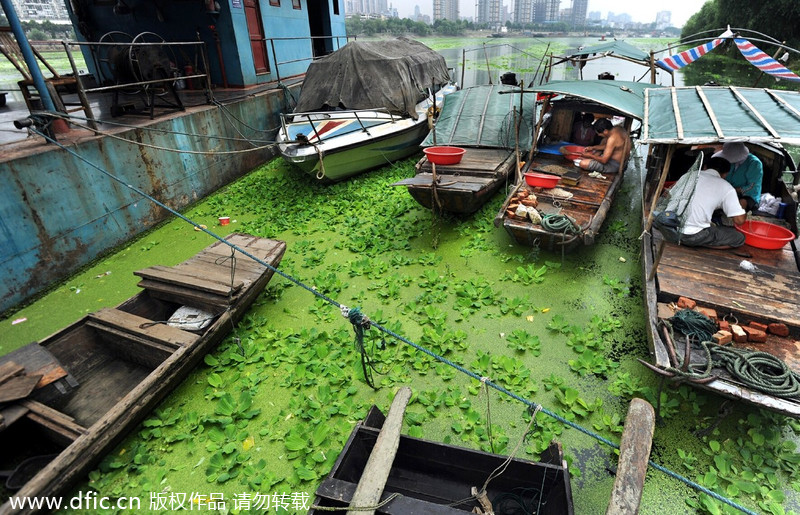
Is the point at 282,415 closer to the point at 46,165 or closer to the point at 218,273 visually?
the point at 218,273

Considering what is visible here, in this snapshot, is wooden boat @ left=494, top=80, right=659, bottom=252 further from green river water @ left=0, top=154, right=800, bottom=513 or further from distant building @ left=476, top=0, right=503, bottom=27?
distant building @ left=476, top=0, right=503, bottom=27

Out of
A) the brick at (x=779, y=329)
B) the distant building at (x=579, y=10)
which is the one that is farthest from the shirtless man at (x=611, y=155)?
the distant building at (x=579, y=10)

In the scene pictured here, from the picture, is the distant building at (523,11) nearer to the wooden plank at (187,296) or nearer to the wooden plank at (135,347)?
the wooden plank at (187,296)

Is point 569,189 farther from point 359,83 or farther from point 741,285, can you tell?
point 359,83

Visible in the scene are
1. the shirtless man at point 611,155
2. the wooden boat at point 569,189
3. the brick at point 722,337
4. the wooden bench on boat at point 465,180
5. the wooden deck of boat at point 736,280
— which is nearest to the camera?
the brick at point 722,337

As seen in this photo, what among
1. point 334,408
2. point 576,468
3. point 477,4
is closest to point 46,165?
point 334,408

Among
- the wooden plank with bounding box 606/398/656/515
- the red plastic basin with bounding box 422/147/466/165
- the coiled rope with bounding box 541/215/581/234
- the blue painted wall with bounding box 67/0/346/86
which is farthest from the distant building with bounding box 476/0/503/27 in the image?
the wooden plank with bounding box 606/398/656/515

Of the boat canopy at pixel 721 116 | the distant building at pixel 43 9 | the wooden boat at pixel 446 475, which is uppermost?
the distant building at pixel 43 9
